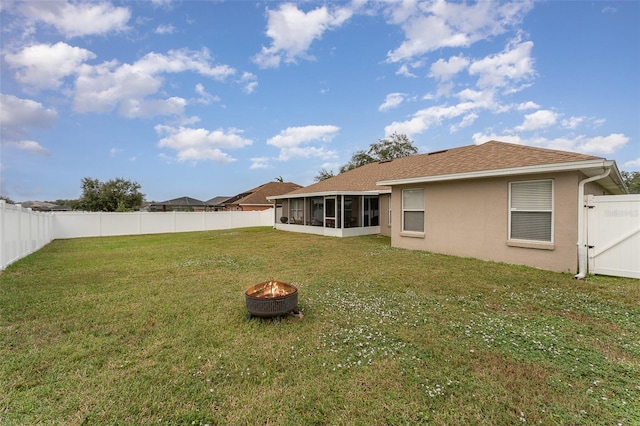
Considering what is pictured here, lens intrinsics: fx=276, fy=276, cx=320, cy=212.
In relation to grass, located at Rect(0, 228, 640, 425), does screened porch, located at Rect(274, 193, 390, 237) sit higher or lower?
higher

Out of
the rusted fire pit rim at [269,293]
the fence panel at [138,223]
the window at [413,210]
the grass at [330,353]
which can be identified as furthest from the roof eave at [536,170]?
the fence panel at [138,223]

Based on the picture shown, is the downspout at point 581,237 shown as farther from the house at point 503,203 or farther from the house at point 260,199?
the house at point 260,199

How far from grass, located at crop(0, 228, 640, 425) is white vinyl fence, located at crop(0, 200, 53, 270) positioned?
7.29 feet

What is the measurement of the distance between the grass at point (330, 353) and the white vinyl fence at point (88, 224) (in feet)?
9.43

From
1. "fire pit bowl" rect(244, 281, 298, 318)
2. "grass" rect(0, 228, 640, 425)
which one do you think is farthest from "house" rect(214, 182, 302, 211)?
"fire pit bowl" rect(244, 281, 298, 318)

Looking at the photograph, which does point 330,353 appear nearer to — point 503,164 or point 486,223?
point 486,223

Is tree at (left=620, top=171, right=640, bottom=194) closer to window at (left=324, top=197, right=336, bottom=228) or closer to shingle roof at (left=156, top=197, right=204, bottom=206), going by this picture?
window at (left=324, top=197, right=336, bottom=228)

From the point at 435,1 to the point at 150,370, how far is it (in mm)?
12002

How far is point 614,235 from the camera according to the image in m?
6.16

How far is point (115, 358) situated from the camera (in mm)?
3080

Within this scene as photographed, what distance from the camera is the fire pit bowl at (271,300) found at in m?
3.85

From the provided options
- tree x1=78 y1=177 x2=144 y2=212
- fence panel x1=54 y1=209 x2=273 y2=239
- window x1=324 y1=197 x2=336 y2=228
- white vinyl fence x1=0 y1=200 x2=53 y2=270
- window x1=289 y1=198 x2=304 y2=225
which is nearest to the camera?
white vinyl fence x1=0 y1=200 x2=53 y2=270

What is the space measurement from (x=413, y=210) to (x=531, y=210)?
3.66 metres

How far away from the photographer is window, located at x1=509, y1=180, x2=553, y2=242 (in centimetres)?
689
